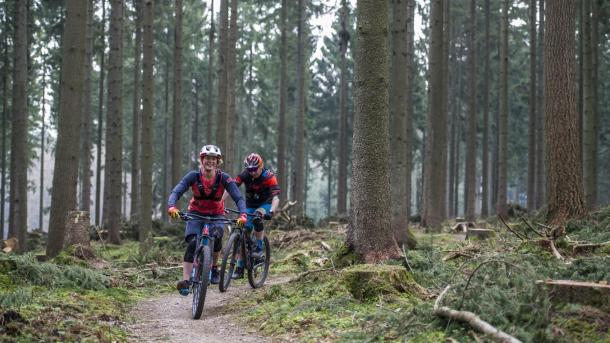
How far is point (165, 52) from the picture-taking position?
1299 inches

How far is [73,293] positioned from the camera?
8461 mm

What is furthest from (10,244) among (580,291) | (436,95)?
(580,291)

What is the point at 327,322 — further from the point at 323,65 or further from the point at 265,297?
the point at 323,65

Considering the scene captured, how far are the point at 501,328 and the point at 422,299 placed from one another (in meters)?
2.27

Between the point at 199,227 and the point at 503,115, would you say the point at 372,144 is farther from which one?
the point at 503,115

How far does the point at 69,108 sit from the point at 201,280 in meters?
6.30

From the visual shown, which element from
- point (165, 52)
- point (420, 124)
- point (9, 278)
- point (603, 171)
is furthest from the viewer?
point (603, 171)

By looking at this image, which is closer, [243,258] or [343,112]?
[243,258]

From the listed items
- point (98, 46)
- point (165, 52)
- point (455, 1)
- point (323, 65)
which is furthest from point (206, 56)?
point (98, 46)

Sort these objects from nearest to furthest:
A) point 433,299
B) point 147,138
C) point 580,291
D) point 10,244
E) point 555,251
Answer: point 580,291
point 433,299
point 555,251
point 147,138
point 10,244

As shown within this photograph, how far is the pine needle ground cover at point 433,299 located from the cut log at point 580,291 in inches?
0.4

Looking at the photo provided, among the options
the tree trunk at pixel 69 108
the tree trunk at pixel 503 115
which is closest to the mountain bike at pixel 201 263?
the tree trunk at pixel 69 108

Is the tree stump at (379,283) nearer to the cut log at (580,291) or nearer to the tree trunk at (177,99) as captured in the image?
the cut log at (580,291)

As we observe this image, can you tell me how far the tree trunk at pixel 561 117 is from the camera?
37.1 ft
